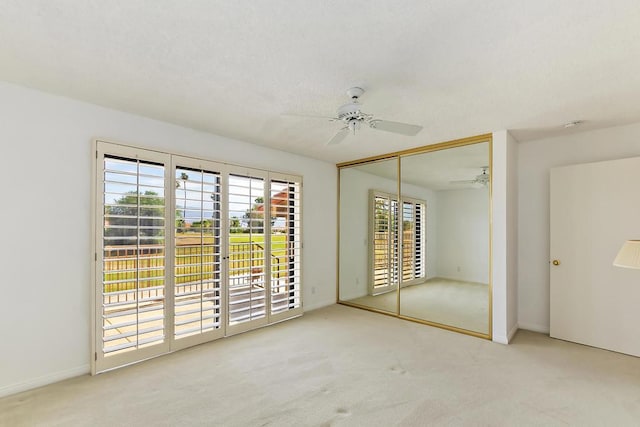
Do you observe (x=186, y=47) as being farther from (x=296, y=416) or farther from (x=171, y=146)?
(x=296, y=416)

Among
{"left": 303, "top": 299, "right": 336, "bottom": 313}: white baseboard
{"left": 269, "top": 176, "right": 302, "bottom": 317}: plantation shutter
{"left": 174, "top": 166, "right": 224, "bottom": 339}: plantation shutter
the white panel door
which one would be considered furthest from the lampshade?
{"left": 303, "top": 299, "right": 336, "bottom": 313}: white baseboard

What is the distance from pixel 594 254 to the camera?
3371 millimetres

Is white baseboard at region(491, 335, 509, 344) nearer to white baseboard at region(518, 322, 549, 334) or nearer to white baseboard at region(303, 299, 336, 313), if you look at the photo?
white baseboard at region(518, 322, 549, 334)

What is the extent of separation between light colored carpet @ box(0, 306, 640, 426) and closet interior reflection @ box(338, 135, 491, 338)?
89 centimetres

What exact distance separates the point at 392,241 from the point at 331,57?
3502 millimetres

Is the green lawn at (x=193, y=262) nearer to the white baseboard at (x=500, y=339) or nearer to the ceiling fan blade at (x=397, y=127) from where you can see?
the ceiling fan blade at (x=397, y=127)

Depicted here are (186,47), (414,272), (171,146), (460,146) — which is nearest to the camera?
(186,47)

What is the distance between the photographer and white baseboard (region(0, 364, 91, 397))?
7.74ft

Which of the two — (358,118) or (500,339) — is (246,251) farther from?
(500,339)

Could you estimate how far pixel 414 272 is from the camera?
16.6ft

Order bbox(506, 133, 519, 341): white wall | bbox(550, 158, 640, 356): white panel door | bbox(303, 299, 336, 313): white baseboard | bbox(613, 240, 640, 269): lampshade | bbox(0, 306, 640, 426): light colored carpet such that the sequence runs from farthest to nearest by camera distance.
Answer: bbox(303, 299, 336, 313): white baseboard → bbox(506, 133, 519, 341): white wall → bbox(550, 158, 640, 356): white panel door → bbox(0, 306, 640, 426): light colored carpet → bbox(613, 240, 640, 269): lampshade

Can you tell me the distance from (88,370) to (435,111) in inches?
155

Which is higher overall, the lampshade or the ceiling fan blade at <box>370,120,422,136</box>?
the ceiling fan blade at <box>370,120,422,136</box>

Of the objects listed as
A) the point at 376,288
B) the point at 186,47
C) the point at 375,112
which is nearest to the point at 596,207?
the point at 375,112
